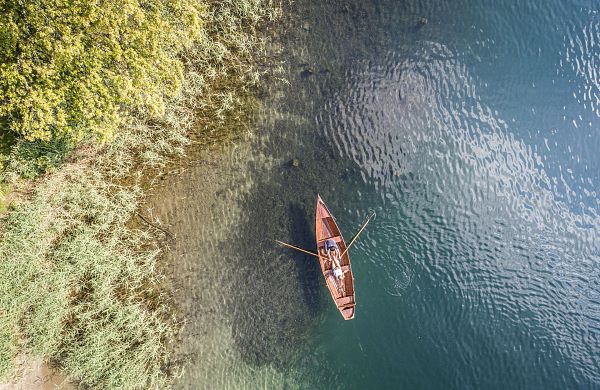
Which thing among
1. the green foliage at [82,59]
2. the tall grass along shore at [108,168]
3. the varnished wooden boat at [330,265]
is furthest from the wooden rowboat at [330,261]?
the green foliage at [82,59]

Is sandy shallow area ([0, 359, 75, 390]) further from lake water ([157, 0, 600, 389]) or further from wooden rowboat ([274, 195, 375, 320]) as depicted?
wooden rowboat ([274, 195, 375, 320])

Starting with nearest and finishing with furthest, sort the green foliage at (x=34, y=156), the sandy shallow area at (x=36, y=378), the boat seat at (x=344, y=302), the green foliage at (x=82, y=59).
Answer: the green foliage at (x=82, y=59), the green foliage at (x=34, y=156), the sandy shallow area at (x=36, y=378), the boat seat at (x=344, y=302)

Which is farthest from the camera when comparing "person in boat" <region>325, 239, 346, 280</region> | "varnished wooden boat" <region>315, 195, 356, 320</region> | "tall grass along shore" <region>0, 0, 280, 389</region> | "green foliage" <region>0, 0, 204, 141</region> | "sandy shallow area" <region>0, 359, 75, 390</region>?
"varnished wooden boat" <region>315, 195, 356, 320</region>

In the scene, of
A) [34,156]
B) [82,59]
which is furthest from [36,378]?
[82,59]

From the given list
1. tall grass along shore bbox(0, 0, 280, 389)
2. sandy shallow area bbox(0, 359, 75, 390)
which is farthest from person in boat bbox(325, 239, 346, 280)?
sandy shallow area bbox(0, 359, 75, 390)

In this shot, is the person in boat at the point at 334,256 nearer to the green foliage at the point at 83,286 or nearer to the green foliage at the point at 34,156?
the green foliage at the point at 83,286

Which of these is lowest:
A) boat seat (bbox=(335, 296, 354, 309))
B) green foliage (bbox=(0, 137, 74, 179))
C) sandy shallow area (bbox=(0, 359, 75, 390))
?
sandy shallow area (bbox=(0, 359, 75, 390))

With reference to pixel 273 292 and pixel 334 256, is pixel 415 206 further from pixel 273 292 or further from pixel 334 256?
pixel 273 292
